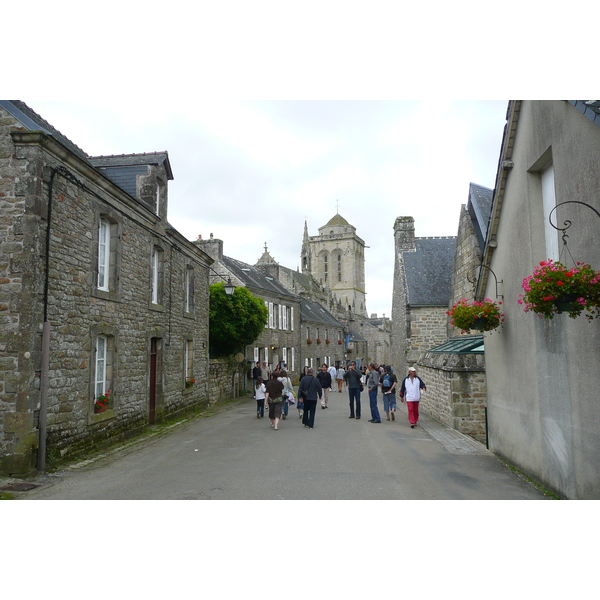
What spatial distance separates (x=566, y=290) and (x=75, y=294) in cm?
787

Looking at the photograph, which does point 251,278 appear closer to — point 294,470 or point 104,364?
point 104,364

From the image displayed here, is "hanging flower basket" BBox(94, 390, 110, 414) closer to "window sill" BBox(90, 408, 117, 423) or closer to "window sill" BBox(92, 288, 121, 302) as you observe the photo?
"window sill" BBox(90, 408, 117, 423)

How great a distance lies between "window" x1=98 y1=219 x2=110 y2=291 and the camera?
10.5 meters

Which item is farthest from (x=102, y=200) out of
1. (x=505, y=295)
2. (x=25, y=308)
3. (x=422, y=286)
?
(x=422, y=286)

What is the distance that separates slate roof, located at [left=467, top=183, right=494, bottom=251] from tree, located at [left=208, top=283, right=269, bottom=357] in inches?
402

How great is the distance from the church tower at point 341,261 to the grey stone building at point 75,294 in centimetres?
7509

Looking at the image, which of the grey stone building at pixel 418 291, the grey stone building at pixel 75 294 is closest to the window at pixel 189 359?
the grey stone building at pixel 75 294

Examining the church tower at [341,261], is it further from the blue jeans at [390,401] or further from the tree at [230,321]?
the blue jeans at [390,401]

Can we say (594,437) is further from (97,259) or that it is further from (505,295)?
(97,259)

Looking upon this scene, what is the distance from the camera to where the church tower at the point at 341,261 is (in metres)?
89.4

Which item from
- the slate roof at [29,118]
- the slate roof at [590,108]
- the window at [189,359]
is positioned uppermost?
the slate roof at [29,118]

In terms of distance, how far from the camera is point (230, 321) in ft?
72.6

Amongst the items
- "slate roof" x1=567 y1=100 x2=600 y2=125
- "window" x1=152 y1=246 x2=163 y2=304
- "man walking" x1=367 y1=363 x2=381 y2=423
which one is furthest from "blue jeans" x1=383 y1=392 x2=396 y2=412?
"slate roof" x1=567 y1=100 x2=600 y2=125

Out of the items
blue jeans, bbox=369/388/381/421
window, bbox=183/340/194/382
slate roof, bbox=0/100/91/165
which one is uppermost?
slate roof, bbox=0/100/91/165
